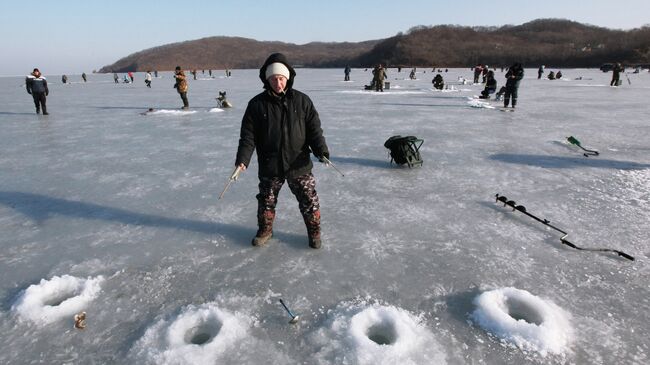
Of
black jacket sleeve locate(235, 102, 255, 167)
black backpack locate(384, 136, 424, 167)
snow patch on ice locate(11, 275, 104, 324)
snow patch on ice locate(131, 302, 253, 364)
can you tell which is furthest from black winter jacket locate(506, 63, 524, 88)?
snow patch on ice locate(11, 275, 104, 324)

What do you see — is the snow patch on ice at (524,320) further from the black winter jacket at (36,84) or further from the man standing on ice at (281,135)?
the black winter jacket at (36,84)

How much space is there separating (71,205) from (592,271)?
552 centimetres

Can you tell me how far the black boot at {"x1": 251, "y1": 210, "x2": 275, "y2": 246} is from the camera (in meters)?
3.49

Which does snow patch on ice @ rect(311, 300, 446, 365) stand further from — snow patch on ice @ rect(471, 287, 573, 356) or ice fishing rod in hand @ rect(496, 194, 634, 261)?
ice fishing rod in hand @ rect(496, 194, 634, 261)

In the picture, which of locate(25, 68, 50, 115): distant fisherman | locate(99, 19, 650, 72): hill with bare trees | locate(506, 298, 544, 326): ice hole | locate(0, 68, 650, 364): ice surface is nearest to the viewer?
locate(0, 68, 650, 364): ice surface

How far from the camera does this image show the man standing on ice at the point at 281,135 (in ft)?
9.84

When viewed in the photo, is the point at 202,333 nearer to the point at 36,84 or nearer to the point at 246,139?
the point at 246,139

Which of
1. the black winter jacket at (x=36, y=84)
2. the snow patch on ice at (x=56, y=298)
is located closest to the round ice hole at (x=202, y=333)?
the snow patch on ice at (x=56, y=298)

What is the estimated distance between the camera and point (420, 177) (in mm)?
5594

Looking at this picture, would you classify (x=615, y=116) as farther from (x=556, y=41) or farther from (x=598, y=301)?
(x=556, y=41)

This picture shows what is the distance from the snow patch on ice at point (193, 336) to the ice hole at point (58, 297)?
2.94ft

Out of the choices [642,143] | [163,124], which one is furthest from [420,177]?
[163,124]

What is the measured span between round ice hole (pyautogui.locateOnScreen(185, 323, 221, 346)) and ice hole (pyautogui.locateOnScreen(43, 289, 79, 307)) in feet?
3.55

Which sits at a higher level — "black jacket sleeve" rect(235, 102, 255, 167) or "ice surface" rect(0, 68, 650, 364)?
"black jacket sleeve" rect(235, 102, 255, 167)
